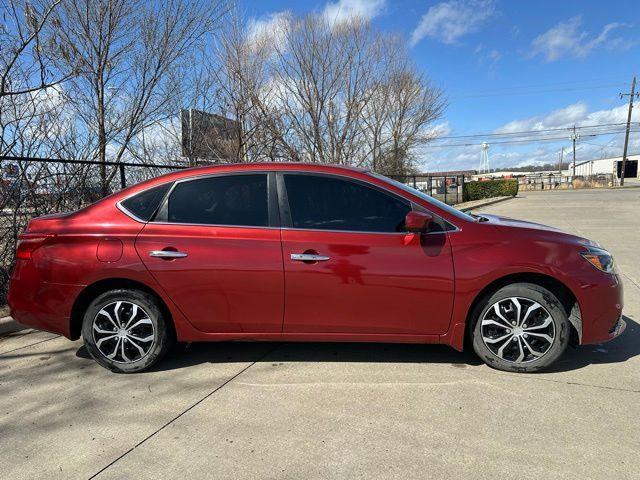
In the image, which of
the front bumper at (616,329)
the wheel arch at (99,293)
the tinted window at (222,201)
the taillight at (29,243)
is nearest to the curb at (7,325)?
the taillight at (29,243)

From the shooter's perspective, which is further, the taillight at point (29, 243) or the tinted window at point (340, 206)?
the taillight at point (29, 243)

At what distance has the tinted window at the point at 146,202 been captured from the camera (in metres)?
3.86

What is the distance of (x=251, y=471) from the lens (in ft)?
8.41

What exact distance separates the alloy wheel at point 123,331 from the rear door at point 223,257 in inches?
13.7

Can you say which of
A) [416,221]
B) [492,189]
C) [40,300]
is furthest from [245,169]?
[492,189]

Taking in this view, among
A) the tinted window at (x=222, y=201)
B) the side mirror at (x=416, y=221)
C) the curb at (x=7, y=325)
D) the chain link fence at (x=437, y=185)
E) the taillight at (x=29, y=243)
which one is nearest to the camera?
the side mirror at (x=416, y=221)

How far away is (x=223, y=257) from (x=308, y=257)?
0.68 m

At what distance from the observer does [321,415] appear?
10.3 feet

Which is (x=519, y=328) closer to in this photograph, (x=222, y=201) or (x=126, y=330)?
(x=222, y=201)

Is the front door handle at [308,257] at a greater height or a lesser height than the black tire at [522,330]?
greater

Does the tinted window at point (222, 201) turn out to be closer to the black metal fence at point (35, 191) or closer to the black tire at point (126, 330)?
the black tire at point (126, 330)

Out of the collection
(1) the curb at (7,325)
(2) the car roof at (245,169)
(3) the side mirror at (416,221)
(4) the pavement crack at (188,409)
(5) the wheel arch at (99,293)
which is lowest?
(4) the pavement crack at (188,409)

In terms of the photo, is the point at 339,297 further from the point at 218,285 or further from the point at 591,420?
the point at 591,420

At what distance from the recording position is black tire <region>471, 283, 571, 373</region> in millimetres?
3594
